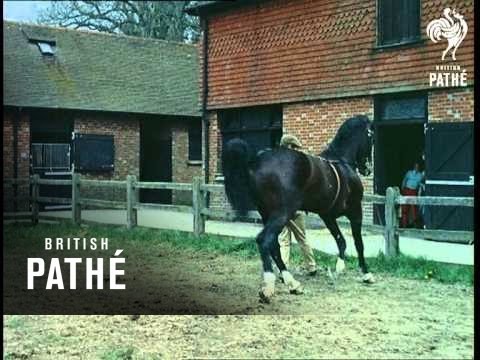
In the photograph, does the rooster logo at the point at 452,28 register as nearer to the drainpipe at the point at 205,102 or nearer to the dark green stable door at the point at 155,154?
the drainpipe at the point at 205,102

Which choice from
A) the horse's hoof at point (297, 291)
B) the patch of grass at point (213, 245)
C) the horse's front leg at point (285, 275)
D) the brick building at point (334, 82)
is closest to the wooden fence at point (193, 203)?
the patch of grass at point (213, 245)

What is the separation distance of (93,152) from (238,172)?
2.97 m

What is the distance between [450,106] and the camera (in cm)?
697

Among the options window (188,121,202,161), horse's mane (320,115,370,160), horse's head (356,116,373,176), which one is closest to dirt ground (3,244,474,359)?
horse's head (356,116,373,176)

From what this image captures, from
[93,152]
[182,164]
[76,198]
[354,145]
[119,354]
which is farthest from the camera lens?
[76,198]

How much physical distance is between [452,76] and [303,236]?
2.02 metres

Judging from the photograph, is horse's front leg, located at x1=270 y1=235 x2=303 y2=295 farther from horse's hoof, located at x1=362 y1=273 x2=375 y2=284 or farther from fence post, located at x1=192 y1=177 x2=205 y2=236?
fence post, located at x1=192 y1=177 x2=205 y2=236

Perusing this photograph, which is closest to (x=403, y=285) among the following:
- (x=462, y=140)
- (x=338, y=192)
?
(x=338, y=192)

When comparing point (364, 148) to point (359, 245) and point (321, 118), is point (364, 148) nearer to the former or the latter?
point (359, 245)

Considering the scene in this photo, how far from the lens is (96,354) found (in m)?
4.12

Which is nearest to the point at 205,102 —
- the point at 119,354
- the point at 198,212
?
the point at 198,212

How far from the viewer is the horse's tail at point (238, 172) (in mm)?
5031

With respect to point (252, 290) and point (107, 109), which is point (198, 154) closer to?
point (107, 109)

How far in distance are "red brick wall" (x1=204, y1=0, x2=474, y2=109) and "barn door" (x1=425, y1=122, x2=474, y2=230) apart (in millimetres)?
796
